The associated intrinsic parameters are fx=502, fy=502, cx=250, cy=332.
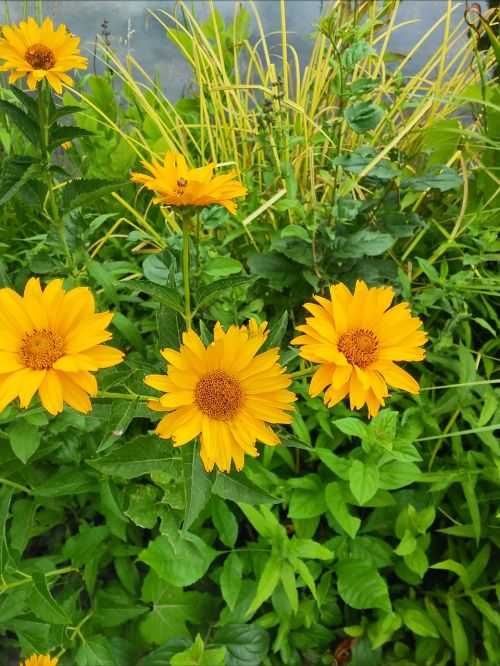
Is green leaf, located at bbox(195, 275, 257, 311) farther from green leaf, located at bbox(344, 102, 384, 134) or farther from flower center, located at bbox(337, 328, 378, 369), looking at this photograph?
green leaf, located at bbox(344, 102, 384, 134)

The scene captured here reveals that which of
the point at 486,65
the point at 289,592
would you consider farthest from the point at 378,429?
the point at 486,65

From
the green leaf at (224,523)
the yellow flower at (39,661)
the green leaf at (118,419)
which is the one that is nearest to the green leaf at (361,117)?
the green leaf at (118,419)

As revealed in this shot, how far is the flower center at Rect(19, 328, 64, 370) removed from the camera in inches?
22.3

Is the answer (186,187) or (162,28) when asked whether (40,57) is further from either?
(162,28)

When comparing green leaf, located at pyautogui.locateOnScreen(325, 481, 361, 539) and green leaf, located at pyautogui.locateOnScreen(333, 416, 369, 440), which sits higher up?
green leaf, located at pyautogui.locateOnScreen(333, 416, 369, 440)

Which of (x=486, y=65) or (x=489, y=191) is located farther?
(x=486, y=65)

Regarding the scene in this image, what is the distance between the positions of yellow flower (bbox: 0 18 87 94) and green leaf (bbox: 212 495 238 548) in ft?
2.61

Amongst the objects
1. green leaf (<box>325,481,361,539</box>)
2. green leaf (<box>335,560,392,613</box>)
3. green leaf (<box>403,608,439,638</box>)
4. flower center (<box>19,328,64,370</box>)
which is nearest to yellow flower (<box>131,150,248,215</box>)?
flower center (<box>19,328,64,370</box>)

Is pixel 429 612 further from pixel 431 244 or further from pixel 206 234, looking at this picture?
pixel 206 234

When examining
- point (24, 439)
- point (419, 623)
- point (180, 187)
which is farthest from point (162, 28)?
point (419, 623)

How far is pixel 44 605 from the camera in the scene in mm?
797

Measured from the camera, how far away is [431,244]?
4.48 ft

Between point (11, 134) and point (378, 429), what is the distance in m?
1.28

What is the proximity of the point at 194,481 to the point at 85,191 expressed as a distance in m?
0.54
